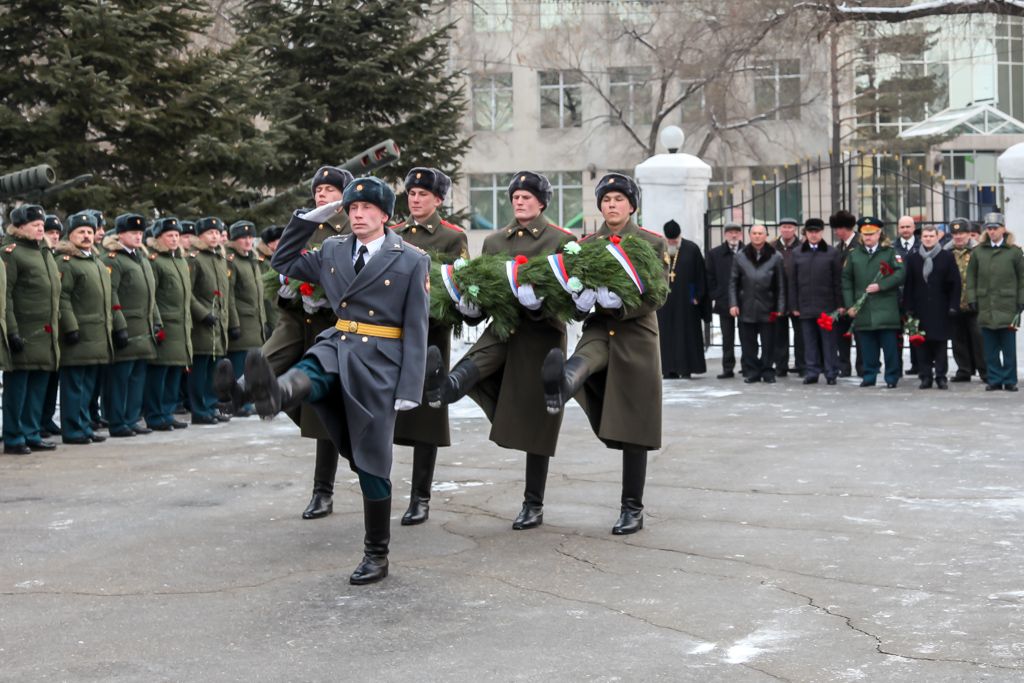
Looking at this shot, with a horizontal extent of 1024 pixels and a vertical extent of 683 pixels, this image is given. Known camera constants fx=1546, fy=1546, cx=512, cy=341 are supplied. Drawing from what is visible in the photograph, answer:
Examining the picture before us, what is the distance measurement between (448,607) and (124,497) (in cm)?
367

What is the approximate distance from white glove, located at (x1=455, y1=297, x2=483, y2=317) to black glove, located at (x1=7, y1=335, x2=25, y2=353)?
5.25 meters

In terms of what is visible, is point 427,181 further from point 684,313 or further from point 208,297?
point 684,313

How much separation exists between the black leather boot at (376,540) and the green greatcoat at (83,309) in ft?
20.4

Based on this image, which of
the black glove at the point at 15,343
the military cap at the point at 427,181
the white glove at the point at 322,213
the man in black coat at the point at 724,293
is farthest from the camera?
the man in black coat at the point at 724,293

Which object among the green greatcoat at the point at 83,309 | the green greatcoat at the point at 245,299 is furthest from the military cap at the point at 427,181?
the green greatcoat at the point at 245,299

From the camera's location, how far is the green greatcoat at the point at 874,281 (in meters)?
16.4

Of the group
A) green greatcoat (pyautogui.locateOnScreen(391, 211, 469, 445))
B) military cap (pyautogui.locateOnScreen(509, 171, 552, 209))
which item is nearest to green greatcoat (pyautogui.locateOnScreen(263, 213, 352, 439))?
green greatcoat (pyautogui.locateOnScreen(391, 211, 469, 445))

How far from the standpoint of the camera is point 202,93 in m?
18.2

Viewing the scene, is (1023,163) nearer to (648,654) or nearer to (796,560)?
(796,560)

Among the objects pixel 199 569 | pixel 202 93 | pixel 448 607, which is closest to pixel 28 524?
pixel 199 569

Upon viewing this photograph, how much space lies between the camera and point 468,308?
26.4ft

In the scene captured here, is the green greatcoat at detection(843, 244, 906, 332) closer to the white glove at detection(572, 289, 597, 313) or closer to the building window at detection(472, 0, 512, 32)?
the white glove at detection(572, 289, 597, 313)

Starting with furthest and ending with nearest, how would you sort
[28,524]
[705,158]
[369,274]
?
[705,158] < [28,524] < [369,274]

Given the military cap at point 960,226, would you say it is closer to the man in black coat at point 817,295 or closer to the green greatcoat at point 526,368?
the man in black coat at point 817,295
